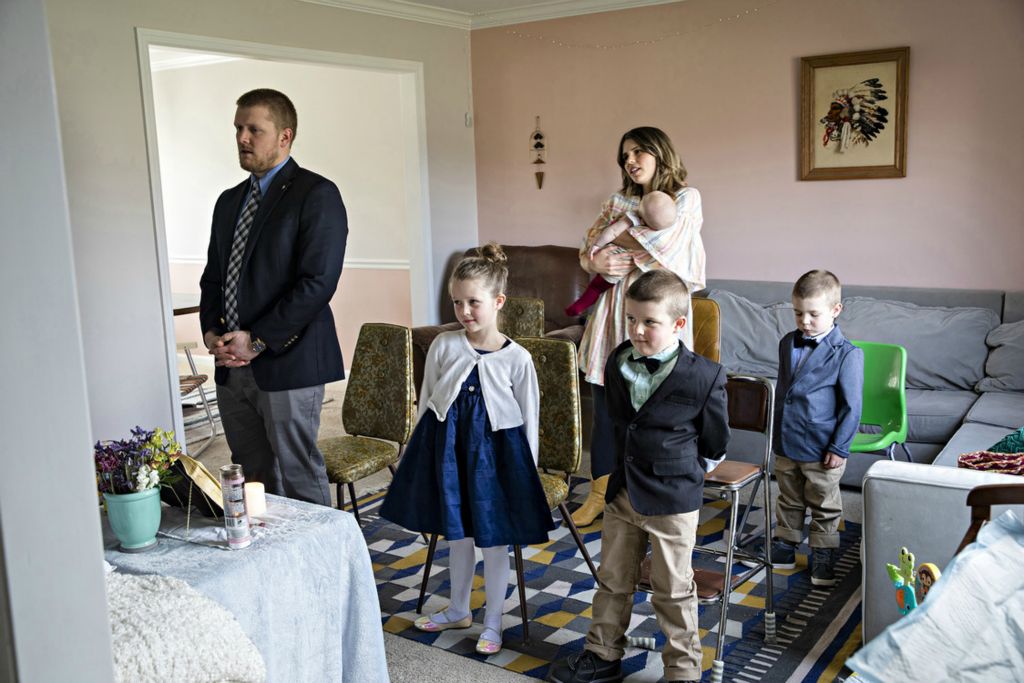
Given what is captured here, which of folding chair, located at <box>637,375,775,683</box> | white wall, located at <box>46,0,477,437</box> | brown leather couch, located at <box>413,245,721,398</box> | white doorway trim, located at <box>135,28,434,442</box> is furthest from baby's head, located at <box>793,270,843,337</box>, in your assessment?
white wall, located at <box>46,0,477,437</box>

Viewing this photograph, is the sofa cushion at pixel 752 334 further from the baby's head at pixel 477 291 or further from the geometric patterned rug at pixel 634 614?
the baby's head at pixel 477 291

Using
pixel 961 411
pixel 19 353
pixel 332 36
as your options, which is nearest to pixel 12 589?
pixel 19 353

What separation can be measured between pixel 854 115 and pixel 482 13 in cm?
246

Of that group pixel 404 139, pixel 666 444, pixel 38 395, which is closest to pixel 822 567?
pixel 666 444

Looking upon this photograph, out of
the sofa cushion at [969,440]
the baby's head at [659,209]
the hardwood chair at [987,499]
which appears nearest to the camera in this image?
the hardwood chair at [987,499]

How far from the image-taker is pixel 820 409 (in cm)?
322

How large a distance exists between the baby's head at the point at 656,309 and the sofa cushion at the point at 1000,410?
6.84 ft

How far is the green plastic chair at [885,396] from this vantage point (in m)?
3.61

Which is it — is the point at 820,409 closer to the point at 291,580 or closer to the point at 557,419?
the point at 557,419

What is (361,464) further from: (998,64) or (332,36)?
(998,64)

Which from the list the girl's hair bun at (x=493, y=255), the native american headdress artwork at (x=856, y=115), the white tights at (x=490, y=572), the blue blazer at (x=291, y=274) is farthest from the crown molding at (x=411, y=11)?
the white tights at (x=490, y=572)

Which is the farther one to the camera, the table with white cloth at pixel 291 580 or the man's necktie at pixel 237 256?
the man's necktie at pixel 237 256

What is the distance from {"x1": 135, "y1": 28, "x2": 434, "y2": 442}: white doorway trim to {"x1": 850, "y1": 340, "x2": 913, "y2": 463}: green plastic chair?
310cm

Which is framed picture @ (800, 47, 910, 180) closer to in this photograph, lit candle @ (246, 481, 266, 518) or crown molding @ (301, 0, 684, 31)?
crown molding @ (301, 0, 684, 31)
